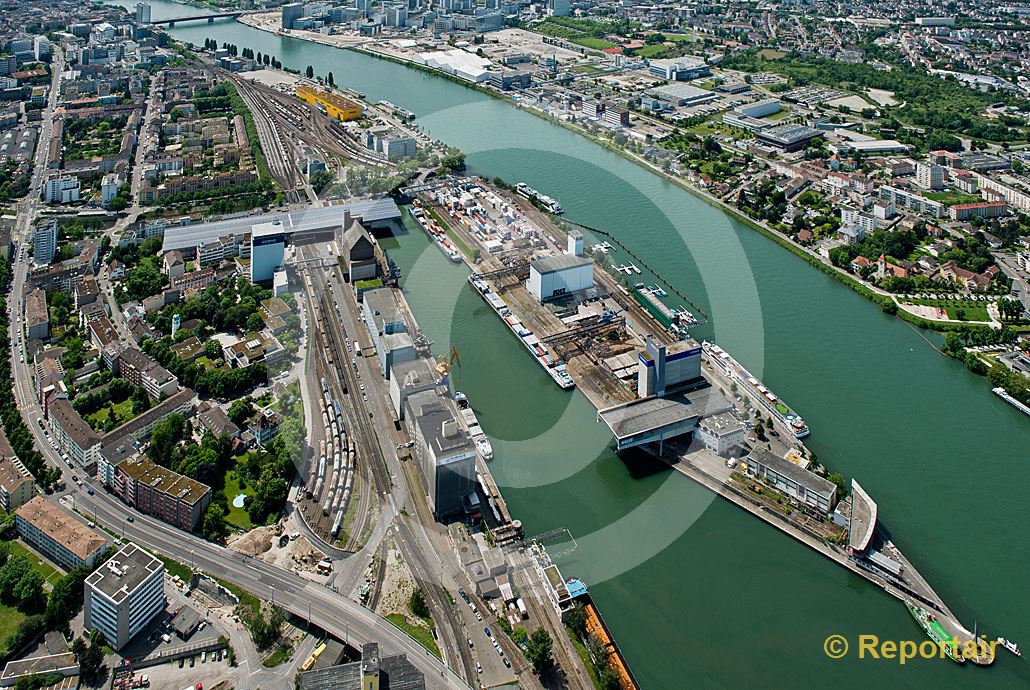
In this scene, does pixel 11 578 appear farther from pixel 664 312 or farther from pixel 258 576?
pixel 664 312

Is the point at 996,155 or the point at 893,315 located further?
the point at 996,155

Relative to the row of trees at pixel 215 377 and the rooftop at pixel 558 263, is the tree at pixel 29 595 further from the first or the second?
the rooftop at pixel 558 263

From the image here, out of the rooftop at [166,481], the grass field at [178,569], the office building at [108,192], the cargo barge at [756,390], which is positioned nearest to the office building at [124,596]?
the grass field at [178,569]

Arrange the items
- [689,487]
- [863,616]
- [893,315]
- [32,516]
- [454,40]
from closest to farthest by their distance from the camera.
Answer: [863,616] → [32,516] → [689,487] → [893,315] → [454,40]

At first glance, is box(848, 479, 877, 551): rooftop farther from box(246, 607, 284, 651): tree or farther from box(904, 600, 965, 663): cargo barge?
box(246, 607, 284, 651): tree

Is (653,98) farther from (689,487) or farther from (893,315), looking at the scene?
(689,487)

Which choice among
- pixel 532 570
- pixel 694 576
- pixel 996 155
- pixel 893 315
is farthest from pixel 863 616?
pixel 996 155

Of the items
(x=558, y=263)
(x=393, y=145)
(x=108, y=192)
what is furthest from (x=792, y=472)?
(x=108, y=192)
